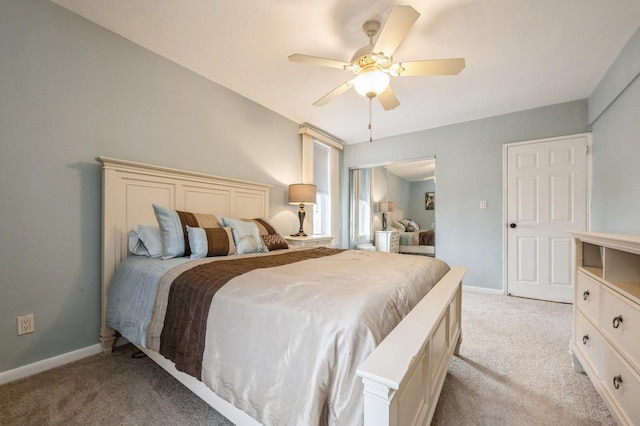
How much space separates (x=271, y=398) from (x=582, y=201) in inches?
157

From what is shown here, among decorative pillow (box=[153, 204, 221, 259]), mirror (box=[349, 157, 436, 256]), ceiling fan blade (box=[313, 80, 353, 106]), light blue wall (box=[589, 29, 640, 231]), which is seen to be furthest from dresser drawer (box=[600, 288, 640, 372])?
mirror (box=[349, 157, 436, 256])

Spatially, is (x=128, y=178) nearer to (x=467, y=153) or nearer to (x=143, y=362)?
(x=143, y=362)

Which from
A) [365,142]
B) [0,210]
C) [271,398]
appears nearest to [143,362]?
[0,210]

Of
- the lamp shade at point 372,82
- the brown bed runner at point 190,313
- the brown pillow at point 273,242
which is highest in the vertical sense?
the lamp shade at point 372,82

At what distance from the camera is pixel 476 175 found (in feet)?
11.9

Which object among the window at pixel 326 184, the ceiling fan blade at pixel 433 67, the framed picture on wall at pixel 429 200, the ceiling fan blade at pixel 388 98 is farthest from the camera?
the framed picture on wall at pixel 429 200

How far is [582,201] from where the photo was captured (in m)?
3.02

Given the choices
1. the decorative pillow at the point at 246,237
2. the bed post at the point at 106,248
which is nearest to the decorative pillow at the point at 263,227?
the decorative pillow at the point at 246,237

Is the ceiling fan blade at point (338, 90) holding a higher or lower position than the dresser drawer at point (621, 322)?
higher

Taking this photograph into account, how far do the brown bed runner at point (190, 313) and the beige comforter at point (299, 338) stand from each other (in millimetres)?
61

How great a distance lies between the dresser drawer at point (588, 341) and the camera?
4.48 feet

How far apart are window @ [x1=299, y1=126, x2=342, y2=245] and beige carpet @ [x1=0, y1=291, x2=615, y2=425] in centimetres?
278

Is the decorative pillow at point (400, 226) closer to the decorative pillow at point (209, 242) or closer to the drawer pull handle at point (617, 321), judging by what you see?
the decorative pillow at point (209, 242)

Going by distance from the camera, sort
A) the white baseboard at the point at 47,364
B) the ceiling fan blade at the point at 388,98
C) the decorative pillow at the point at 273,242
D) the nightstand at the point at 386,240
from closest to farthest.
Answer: the white baseboard at the point at 47,364, the ceiling fan blade at the point at 388,98, the decorative pillow at the point at 273,242, the nightstand at the point at 386,240
